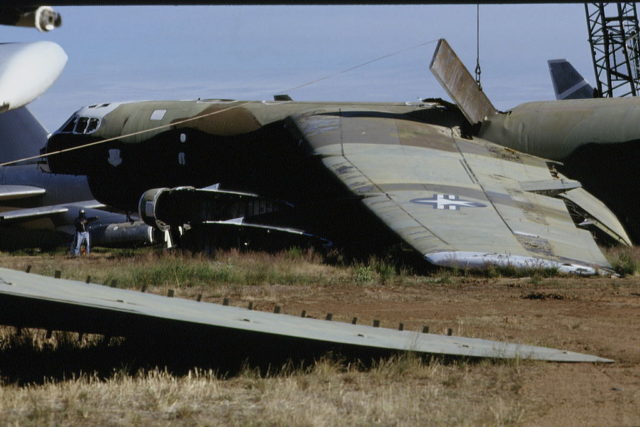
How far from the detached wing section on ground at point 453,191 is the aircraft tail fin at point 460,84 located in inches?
33.0

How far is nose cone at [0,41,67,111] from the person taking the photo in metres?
6.40

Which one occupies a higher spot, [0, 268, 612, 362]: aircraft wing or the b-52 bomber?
the b-52 bomber

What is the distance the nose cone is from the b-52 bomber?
31.3 feet

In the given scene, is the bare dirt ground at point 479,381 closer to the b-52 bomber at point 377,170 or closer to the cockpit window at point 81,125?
the b-52 bomber at point 377,170

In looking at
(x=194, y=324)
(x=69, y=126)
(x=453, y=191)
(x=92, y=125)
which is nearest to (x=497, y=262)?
(x=453, y=191)

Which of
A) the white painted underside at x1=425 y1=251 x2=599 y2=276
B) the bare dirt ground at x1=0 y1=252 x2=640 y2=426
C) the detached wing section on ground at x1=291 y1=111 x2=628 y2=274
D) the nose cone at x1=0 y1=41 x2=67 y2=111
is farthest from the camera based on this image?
the detached wing section on ground at x1=291 y1=111 x2=628 y2=274

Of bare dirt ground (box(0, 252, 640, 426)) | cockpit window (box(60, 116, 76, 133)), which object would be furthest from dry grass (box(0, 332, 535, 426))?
cockpit window (box(60, 116, 76, 133))

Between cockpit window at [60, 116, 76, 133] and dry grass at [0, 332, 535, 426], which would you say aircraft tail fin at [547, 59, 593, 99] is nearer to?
cockpit window at [60, 116, 76, 133]

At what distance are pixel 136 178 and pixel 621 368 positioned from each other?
18786 millimetres

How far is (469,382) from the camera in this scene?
757cm

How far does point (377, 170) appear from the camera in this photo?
19188 millimetres

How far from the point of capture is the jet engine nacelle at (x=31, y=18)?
4.13 metres

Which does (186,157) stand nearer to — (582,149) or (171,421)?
(582,149)

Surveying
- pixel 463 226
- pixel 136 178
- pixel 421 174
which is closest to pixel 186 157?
pixel 136 178
